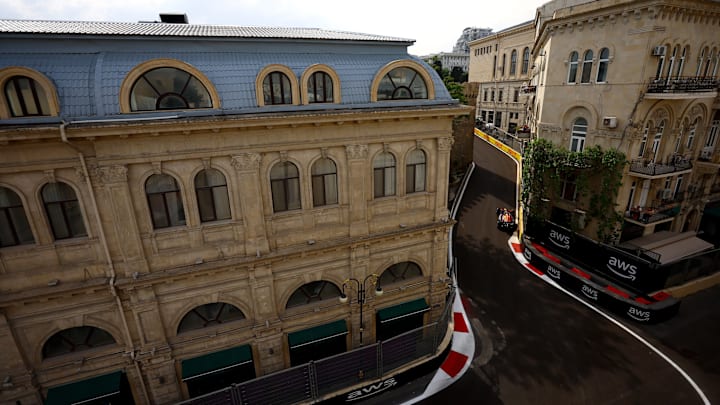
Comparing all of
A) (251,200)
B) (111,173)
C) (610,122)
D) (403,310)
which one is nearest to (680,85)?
(610,122)

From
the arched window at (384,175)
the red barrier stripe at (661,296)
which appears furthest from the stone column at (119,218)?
the red barrier stripe at (661,296)

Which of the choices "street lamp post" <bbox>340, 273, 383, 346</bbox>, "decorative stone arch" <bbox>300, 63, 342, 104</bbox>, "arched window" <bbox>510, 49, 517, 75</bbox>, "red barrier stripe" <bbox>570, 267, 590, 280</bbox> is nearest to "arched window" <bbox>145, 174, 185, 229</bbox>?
"decorative stone arch" <bbox>300, 63, 342, 104</bbox>

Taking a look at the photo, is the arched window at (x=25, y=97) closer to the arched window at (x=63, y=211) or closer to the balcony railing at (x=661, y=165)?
the arched window at (x=63, y=211)

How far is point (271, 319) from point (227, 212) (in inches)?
237

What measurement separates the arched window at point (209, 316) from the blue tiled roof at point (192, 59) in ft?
31.0

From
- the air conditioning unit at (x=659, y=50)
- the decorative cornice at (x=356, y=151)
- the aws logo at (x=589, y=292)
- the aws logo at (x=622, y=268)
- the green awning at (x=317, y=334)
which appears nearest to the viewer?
the decorative cornice at (x=356, y=151)

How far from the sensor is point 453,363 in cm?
2056

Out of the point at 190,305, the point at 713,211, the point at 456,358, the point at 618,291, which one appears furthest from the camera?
the point at 713,211

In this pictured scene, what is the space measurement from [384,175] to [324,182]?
10.8 feet

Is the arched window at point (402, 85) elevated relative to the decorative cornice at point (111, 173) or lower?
elevated

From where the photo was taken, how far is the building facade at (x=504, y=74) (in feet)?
212

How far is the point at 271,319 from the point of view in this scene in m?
17.3

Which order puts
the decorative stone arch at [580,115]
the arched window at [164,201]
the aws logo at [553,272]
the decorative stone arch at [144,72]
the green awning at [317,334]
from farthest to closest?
1. the aws logo at [553,272]
2. the decorative stone arch at [580,115]
3. the green awning at [317,334]
4. the arched window at [164,201]
5. the decorative stone arch at [144,72]

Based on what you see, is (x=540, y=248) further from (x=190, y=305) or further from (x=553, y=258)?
(x=190, y=305)
